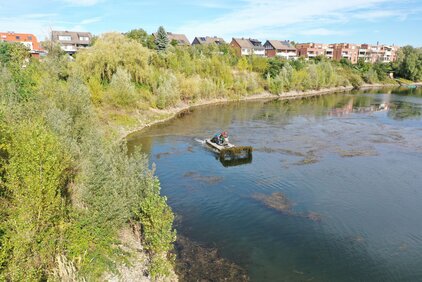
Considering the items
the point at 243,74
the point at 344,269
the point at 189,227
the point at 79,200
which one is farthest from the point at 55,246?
the point at 243,74

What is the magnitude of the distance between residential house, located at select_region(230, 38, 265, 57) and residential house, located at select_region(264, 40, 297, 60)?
5939mm

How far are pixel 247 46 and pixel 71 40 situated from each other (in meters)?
73.7

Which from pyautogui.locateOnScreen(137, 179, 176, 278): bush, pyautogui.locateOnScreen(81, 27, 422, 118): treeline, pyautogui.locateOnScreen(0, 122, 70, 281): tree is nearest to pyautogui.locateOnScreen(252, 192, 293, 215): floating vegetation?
pyautogui.locateOnScreen(137, 179, 176, 278): bush

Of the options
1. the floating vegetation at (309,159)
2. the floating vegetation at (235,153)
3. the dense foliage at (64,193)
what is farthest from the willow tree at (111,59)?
the floating vegetation at (309,159)

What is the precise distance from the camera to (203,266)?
20281mm

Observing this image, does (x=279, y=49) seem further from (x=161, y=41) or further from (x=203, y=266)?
(x=203, y=266)

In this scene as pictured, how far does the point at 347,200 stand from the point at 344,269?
9881 millimetres

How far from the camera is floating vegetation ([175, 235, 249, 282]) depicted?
1938 centimetres

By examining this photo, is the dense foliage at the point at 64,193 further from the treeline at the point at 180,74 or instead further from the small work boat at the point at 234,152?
the treeline at the point at 180,74

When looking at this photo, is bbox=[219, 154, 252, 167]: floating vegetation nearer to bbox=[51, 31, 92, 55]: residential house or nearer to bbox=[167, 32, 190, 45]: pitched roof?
bbox=[51, 31, 92, 55]: residential house

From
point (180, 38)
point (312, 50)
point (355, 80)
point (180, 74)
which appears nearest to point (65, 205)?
point (180, 74)

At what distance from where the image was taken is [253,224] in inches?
992

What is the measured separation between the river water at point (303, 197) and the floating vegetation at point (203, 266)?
654 mm

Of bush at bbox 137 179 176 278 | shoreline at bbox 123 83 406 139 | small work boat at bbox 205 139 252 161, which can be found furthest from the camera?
shoreline at bbox 123 83 406 139
